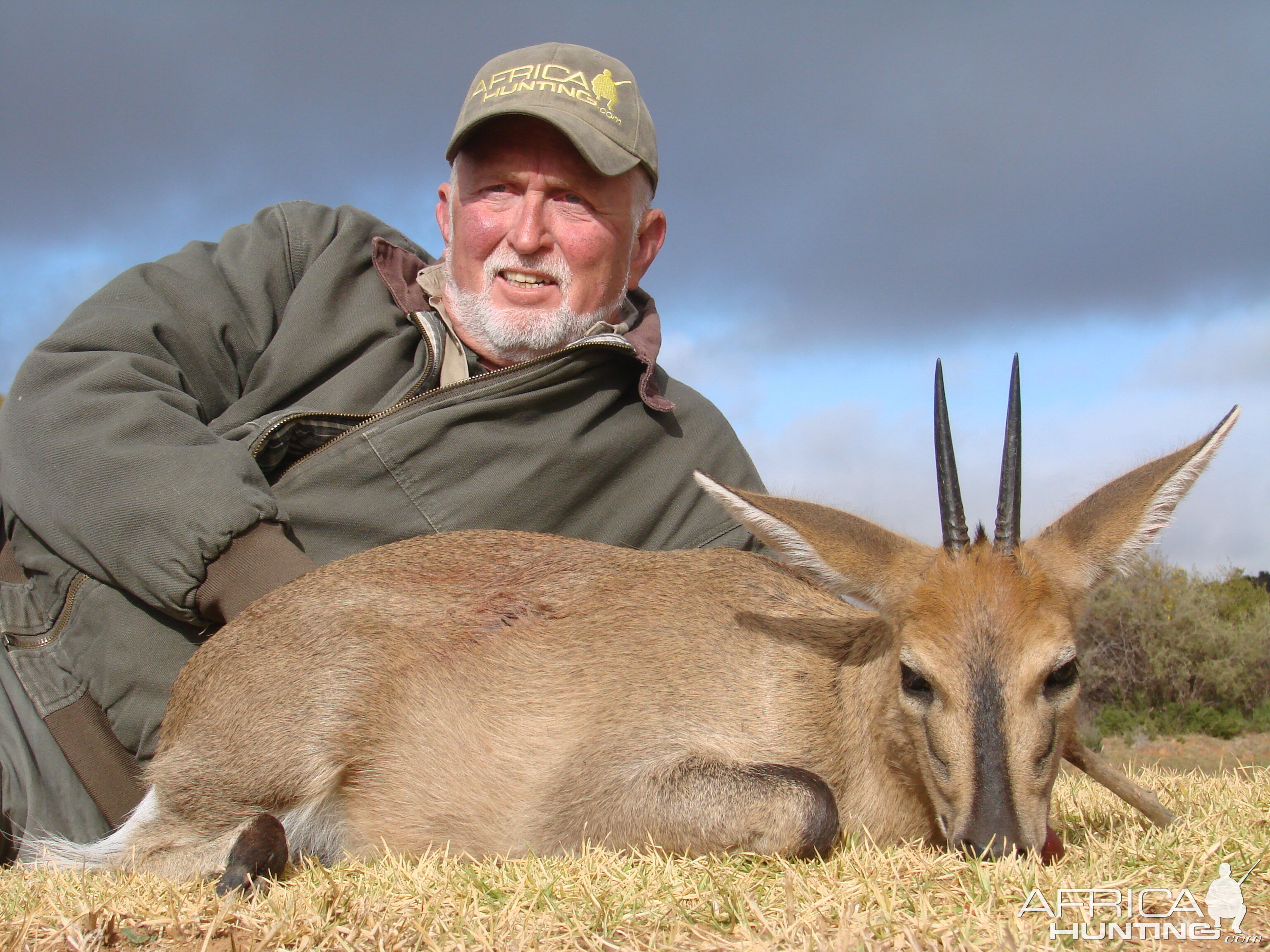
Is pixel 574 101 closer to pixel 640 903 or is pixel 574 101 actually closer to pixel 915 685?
pixel 915 685

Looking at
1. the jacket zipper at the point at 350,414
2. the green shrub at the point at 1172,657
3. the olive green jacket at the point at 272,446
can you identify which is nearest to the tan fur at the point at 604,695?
the olive green jacket at the point at 272,446

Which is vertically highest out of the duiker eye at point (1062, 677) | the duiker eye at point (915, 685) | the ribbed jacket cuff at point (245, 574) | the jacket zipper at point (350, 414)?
the jacket zipper at point (350, 414)

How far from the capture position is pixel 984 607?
11.0ft

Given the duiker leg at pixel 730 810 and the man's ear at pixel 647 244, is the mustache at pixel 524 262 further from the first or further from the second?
the duiker leg at pixel 730 810

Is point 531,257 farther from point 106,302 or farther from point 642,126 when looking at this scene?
point 106,302

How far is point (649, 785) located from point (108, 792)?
8.84ft

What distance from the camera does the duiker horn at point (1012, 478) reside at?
3.64 meters

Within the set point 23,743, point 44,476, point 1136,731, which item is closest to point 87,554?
point 44,476

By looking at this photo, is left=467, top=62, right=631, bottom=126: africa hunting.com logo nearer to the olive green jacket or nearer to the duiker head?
the olive green jacket

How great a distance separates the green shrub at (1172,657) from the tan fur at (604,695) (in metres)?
14.0

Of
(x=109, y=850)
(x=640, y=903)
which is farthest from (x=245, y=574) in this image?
(x=640, y=903)

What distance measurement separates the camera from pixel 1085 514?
3.82 meters

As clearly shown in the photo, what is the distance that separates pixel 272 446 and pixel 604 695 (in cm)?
227

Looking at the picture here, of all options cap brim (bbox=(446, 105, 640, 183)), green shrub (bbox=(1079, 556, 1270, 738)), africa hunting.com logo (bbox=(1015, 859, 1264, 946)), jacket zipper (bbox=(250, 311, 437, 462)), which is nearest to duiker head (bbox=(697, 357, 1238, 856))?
africa hunting.com logo (bbox=(1015, 859, 1264, 946))
